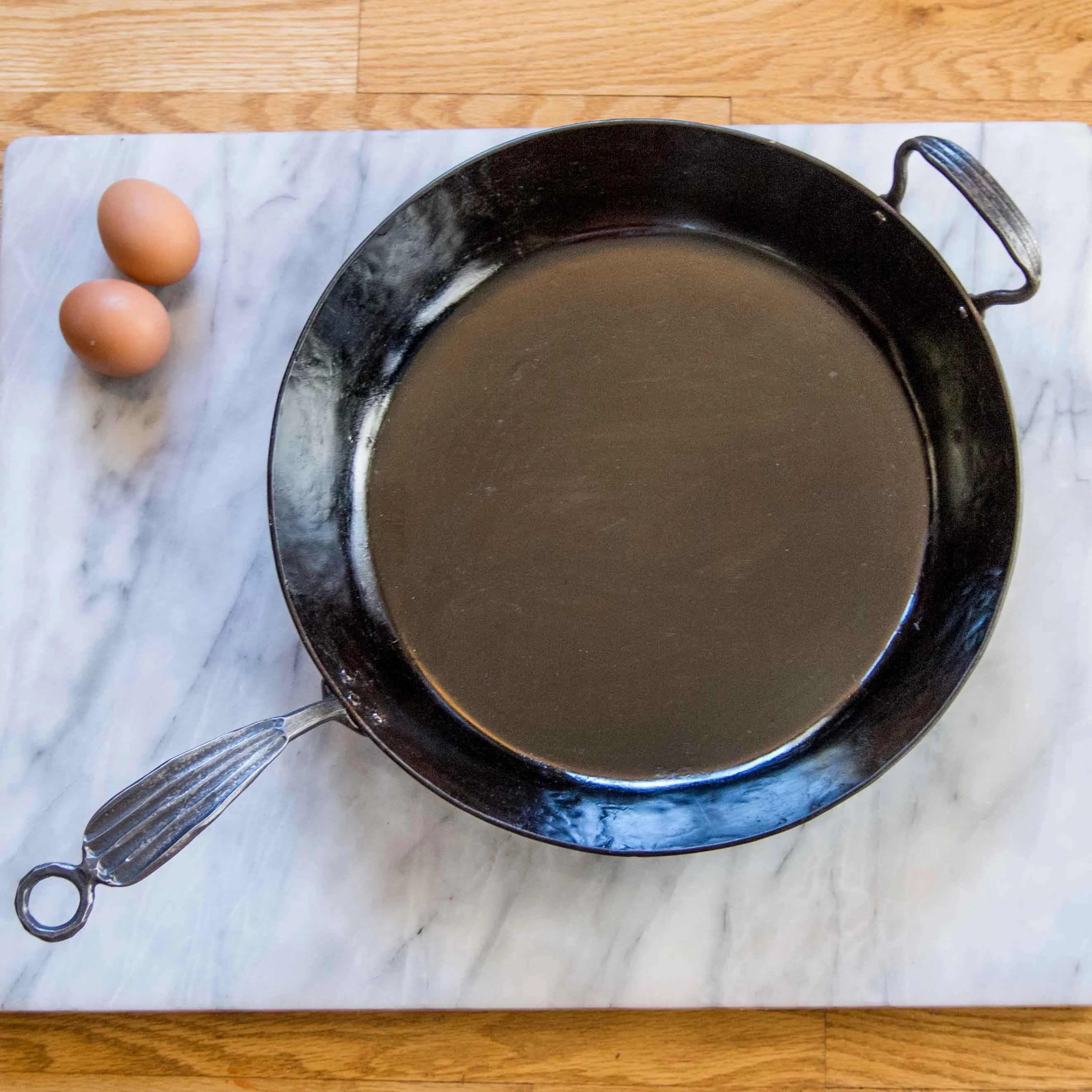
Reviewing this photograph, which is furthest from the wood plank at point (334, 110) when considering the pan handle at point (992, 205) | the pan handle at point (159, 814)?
the pan handle at point (159, 814)

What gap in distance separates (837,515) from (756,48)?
0.45 meters

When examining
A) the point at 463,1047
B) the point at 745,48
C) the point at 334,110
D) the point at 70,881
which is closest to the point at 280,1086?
the point at 463,1047

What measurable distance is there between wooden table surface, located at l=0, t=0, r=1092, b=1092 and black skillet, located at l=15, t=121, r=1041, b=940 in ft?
0.49

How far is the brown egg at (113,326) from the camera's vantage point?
2.48 ft

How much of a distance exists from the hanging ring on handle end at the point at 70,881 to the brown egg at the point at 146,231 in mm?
454

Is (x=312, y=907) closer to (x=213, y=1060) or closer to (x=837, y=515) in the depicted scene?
(x=213, y=1060)

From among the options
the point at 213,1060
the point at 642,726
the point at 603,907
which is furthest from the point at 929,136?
the point at 213,1060

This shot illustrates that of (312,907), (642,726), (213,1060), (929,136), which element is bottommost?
(213,1060)

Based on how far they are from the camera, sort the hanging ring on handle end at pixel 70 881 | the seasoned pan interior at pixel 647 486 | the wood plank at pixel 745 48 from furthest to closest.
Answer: the wood plank at pixel 745 48, the seasoned pan interior at pixel 647 486, the hanging ring on handle end at pixel 70 881

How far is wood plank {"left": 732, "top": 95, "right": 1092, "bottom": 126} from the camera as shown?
890 millimetres

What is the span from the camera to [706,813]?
0.74 metres

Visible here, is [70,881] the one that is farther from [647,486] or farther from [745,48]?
[745,48]

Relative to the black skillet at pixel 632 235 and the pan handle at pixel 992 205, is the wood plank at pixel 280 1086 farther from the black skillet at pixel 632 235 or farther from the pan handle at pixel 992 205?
the pan handle at pixel 992 205

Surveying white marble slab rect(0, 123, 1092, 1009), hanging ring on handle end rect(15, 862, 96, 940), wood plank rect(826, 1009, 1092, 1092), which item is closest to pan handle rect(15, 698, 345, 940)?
hanging ring on handle end rect(15, 862, 96, 940)
